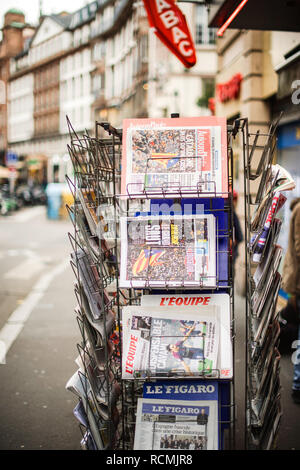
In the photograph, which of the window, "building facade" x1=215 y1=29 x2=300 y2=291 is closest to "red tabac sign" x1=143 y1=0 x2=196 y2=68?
"building facade" x1=215 y1=29 x2=300 y2=291

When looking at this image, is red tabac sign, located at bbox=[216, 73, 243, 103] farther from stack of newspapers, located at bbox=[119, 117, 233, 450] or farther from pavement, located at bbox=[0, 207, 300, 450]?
stack of newspapers, located at bbox=[119, 117, 233, 450]

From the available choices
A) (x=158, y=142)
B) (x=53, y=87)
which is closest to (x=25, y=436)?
(x=158, y=142)

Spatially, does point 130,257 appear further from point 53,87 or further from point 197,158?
point 53,87

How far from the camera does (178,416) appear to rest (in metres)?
2.97

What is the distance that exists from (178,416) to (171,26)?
5.05 metres

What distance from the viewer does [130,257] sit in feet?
9.66

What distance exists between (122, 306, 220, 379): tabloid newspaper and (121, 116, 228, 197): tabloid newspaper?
68cm

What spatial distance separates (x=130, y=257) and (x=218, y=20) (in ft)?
12.8

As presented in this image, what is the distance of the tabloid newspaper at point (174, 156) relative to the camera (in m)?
2.91

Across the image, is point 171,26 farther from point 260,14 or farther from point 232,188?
point 232,188

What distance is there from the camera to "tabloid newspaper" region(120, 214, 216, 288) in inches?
114

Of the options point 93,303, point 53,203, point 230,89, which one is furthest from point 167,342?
point 53,203

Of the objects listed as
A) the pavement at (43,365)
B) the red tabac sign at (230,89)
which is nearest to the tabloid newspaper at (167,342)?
the pavement at (43,365)

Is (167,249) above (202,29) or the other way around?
the other way around
